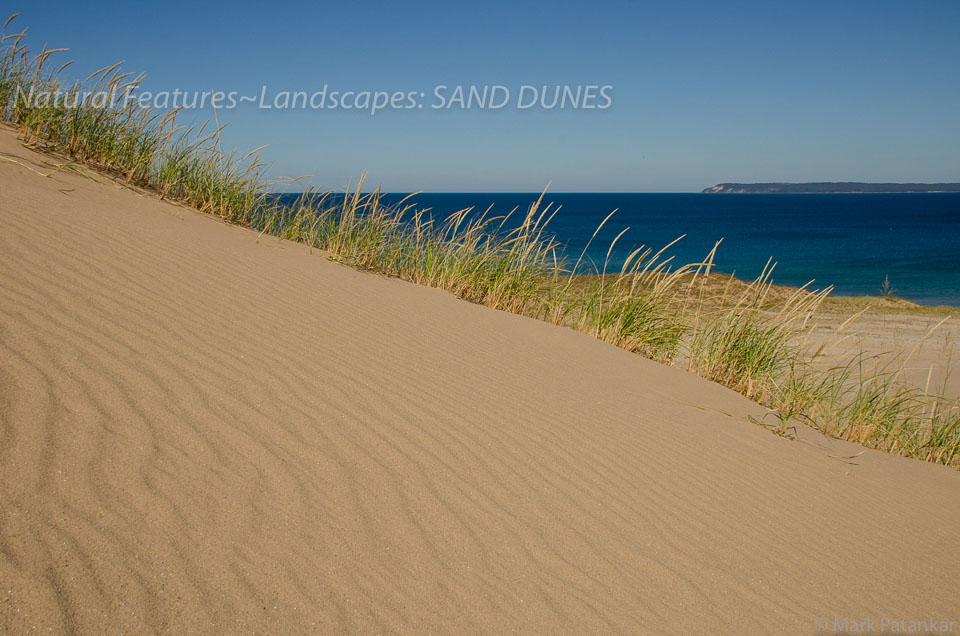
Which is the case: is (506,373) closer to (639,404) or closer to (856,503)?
(639,404)

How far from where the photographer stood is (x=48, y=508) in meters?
1.68

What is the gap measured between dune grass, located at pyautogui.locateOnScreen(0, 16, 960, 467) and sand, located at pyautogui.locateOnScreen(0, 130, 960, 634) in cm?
141

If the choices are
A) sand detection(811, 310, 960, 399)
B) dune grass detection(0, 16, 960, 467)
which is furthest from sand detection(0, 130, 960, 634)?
sand detection(811, 310, 960, 399)

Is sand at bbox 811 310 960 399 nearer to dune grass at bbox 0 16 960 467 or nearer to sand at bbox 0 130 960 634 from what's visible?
dune grass at bbox 0 16 960 467

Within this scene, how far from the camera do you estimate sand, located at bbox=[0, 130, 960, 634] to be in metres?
1.69

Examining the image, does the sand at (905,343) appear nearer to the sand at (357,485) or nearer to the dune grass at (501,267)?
the dune grass at (501,267)

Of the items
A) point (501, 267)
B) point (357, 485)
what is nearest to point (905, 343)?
point (501, 267)

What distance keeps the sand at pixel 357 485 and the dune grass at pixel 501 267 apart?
1411 mm

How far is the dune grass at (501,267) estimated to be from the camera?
5.59 metres

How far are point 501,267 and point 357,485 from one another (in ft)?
16.1

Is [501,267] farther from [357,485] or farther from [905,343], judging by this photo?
[905,343]

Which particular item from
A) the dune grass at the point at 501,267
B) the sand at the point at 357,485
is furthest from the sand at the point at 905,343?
the sand at the point at 357,485

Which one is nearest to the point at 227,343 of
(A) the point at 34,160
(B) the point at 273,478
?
(B) the point at 273,478

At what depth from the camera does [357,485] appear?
2250 mm
